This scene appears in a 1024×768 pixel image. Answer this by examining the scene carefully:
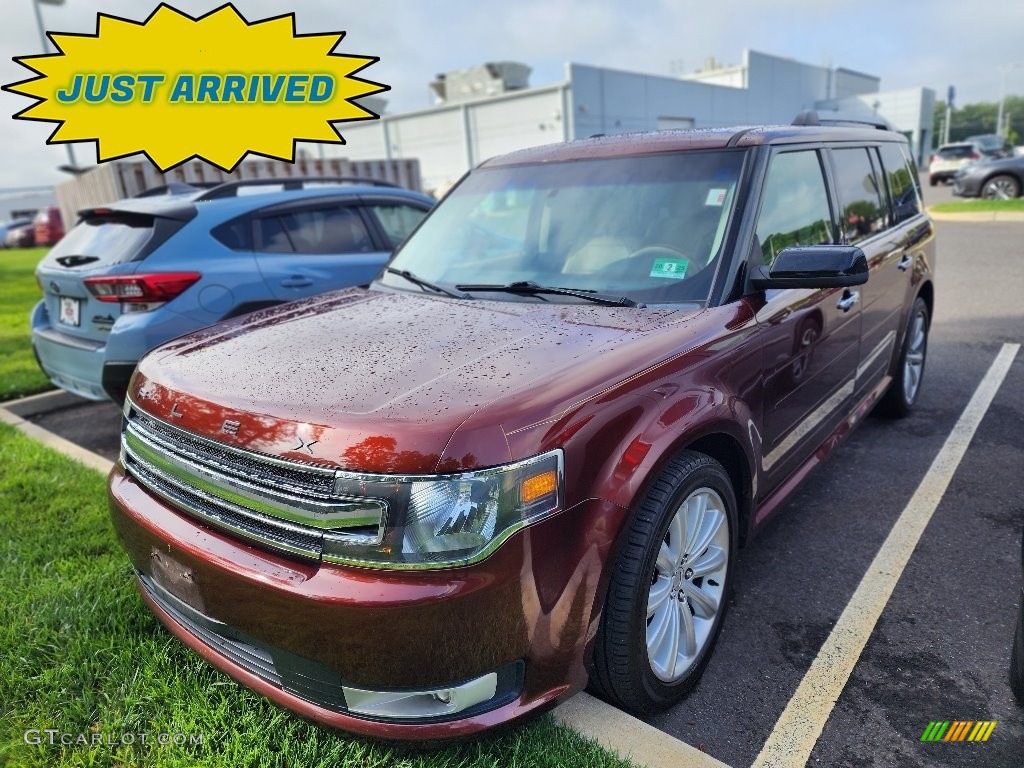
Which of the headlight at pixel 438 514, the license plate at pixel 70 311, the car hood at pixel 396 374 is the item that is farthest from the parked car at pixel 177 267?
the headlight at pixel 438 514

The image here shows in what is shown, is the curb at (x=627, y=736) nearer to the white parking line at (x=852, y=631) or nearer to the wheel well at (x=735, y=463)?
the white parking line at (x=852, y=631)

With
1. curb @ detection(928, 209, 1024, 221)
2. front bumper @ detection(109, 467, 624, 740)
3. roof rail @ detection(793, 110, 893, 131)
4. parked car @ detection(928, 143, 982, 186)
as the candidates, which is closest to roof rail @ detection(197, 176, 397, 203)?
roof rail @ detection(793, 110, 893, 131)

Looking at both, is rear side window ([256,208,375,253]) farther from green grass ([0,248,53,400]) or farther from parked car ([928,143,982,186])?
parked car ([928,143,982,186])

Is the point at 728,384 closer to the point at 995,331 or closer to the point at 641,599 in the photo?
the point at 641,599

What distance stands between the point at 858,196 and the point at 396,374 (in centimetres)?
300

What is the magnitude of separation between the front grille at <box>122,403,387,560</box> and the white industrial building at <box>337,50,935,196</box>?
86.7 ft

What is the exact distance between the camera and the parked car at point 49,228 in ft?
79.9

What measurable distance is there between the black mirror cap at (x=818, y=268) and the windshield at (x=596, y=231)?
0.81 ft

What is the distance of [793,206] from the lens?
3.28 metres

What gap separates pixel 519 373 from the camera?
6.89 feet

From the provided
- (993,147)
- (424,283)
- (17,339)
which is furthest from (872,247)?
(993,147)

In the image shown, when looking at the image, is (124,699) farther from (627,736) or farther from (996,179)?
(996,179)

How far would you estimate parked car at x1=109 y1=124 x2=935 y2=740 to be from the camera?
183 cm

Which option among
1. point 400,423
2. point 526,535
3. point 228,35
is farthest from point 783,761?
point 228,35
